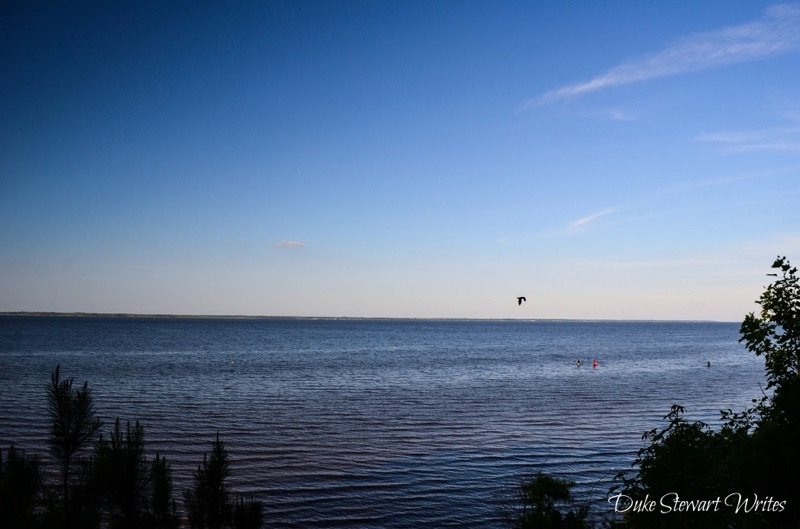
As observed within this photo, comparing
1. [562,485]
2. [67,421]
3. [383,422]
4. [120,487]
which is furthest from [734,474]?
[383,422]

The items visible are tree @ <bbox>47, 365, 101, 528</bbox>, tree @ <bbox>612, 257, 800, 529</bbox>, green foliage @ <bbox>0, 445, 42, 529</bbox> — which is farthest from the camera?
tree @ <bbox>612, 257, 800, 529</bbox>

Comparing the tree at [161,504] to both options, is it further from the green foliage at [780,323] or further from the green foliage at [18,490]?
the green foliage at [780,323]

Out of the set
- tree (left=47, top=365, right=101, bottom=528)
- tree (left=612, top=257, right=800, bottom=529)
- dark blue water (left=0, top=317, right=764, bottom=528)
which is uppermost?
tree (left=47, top=365, right=101, bottom=528)

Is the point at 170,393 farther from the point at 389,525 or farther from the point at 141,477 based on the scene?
the point at 141,477

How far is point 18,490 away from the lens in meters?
8.66

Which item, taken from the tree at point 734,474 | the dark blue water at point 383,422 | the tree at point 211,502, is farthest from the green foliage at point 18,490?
the dark blue water at point 383,422

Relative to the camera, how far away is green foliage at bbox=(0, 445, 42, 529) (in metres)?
8.24

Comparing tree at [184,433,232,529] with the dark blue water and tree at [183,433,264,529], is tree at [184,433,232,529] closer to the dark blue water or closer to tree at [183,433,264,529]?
tree at [183,433,264,529]

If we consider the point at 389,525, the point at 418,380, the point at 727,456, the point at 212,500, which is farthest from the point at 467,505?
the point at 418,380

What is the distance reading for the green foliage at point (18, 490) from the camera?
8.24 meters

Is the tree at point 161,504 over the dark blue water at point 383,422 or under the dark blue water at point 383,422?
over

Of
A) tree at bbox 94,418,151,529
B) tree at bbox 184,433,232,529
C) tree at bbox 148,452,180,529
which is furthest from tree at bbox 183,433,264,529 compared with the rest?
tree at bbox 94,418,151,529

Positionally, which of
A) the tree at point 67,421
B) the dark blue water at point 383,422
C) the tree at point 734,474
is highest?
the tree at point 67,421

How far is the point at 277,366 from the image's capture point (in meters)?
85.6
